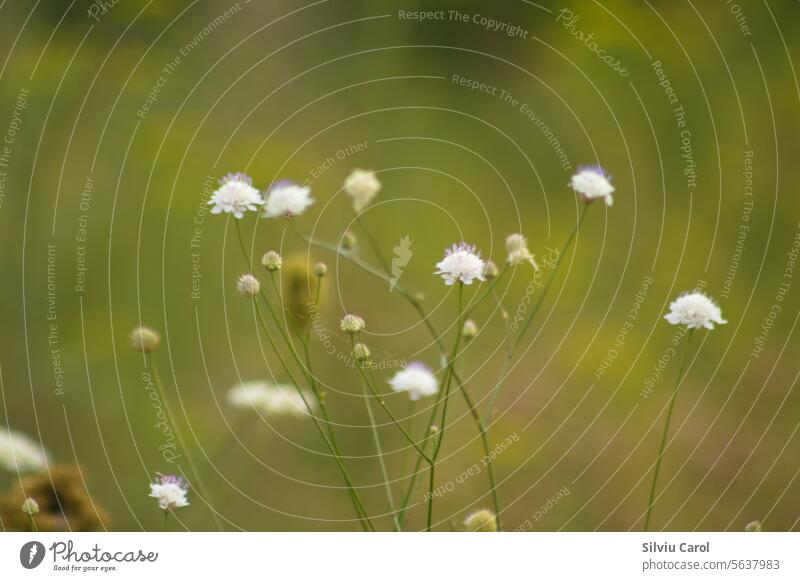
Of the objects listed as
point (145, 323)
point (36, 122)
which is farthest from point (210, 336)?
point (36, 122)

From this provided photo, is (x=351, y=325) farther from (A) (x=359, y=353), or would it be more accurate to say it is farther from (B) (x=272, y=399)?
(B) (x=272, y=399)

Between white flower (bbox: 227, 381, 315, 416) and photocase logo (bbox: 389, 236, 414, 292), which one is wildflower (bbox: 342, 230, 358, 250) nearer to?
photocase logo (bbox: 389, 236, 414, 292)

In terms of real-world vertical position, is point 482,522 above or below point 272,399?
below

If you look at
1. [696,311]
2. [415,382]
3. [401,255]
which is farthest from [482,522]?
[401,255]

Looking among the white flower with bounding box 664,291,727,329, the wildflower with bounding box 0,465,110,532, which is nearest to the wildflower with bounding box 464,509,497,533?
the white flower with bounding box 664,291,727,329
